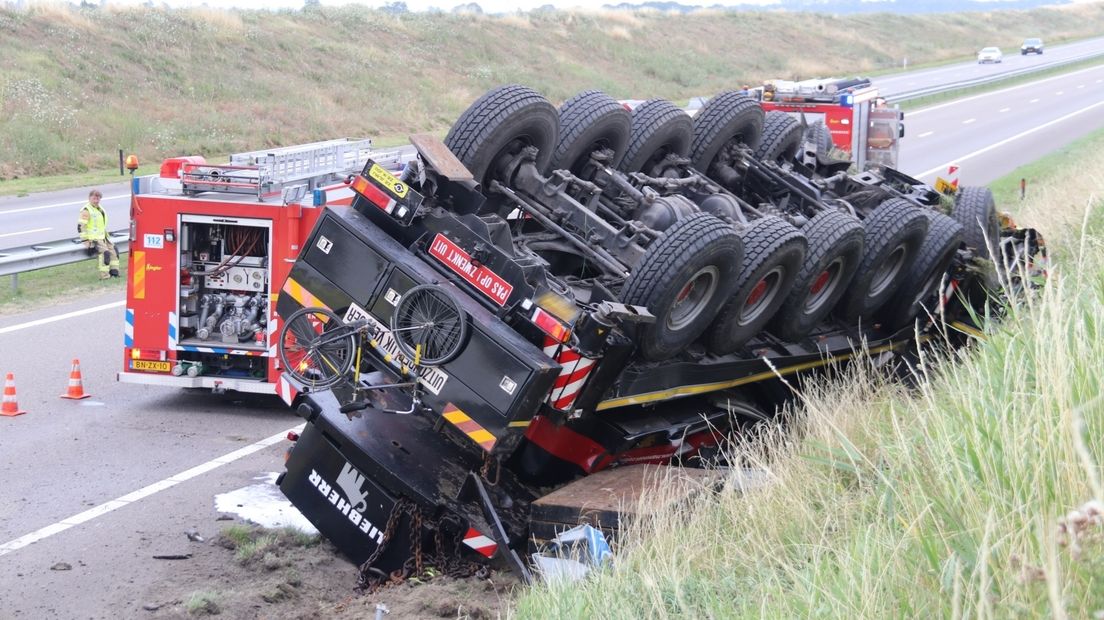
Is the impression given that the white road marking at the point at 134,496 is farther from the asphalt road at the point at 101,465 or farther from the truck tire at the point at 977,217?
the truck tire at the point at 977,217

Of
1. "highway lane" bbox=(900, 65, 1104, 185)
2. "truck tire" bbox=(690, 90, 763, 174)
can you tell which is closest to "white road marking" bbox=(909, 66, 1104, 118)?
"highway lane" bbox=(900, 65, 1104, 185)

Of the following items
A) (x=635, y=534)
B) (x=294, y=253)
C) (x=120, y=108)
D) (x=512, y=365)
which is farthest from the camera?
(x=120, y=108)

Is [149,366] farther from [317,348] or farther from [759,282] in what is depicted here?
[759,282]

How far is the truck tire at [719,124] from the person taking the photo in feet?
31.5

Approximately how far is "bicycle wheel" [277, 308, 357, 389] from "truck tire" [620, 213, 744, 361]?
59.5 inches

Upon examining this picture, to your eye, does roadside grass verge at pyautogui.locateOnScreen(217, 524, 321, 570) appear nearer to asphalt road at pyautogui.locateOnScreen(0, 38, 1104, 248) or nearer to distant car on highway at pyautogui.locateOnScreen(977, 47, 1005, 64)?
asphalt road at pyautogui.locateOnScreen(0, 38, 1104, 248)

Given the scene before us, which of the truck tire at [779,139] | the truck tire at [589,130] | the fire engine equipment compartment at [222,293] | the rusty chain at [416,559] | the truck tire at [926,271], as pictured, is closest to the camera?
the rusty chain at [416,559]

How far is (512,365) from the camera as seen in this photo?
6078 millimetres

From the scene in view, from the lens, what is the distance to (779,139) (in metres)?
10.3

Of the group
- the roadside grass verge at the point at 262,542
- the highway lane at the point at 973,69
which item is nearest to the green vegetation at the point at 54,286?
the roadside grass verge at the point at 262,542

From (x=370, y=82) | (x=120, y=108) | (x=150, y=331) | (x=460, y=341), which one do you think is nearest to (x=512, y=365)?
(x=460, y=341)

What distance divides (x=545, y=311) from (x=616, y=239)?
1.53 m

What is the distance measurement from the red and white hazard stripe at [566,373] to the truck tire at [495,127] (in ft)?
5.24

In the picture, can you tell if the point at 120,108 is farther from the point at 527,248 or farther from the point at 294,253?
the point at 527,248
